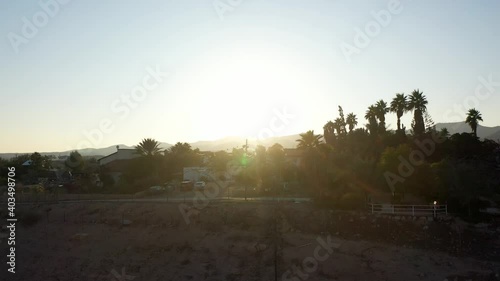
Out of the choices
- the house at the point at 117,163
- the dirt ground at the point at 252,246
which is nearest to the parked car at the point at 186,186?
the dirt ground at the point at 252,246

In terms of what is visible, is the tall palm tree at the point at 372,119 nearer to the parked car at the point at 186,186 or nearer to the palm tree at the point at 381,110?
the palm tree at the point at 381,110

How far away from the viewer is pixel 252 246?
104 ft

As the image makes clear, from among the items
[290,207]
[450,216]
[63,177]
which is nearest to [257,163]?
[290,207]

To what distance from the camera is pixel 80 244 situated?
35.5 metres

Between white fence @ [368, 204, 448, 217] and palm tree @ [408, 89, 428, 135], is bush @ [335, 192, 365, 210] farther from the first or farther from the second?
palm tree @ [408, 89, 428, 135]

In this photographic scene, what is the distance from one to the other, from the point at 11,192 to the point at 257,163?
2796 centimetres

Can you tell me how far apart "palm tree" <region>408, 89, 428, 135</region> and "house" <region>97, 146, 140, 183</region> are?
39672 millimetres

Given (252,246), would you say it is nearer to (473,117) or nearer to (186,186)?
(186,186)

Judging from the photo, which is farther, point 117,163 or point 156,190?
point 117,163

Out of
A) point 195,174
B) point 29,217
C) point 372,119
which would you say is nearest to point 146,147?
point 195,174

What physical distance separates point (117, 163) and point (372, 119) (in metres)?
39.3

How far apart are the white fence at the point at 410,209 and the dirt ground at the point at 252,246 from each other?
2.89 feet

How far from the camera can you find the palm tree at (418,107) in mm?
56356

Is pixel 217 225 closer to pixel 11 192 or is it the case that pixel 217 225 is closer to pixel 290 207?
pixel 290 207
